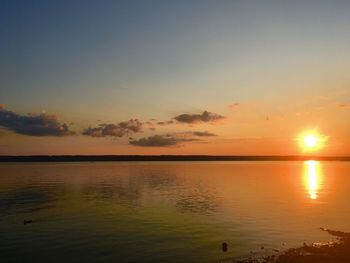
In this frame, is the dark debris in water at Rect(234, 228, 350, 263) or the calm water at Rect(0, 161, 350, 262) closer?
the dark debris in water at Rect(234, 228, 350, 263)

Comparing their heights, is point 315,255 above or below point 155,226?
above

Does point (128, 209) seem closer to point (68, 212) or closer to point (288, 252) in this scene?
point (68, 212)

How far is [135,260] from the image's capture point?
39.5 m

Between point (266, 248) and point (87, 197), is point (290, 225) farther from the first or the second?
point (87, 197)

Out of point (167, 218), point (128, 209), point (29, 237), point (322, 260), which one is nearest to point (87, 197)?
point (128, 209)

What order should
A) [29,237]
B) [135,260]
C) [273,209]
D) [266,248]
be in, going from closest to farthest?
[135,260] → [266,248] → [29,237] → [273,209]

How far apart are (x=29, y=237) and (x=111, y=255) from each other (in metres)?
14.2

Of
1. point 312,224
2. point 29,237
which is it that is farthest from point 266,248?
point 29,237

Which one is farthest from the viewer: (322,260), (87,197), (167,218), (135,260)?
(87,197)

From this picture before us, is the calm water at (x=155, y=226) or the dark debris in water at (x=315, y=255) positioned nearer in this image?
the dark debris in water at (x=315, y=255)

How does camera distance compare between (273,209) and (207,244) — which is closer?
(207,244)

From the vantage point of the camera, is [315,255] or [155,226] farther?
[155,226]

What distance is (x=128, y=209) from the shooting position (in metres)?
73.5

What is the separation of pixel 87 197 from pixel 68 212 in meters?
23.6
